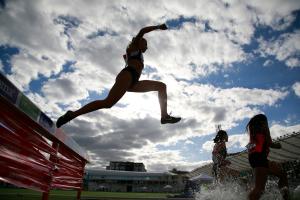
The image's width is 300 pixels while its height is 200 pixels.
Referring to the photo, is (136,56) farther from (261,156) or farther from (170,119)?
(261,156)

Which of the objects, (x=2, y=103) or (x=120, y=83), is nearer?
(x=2, y=103)

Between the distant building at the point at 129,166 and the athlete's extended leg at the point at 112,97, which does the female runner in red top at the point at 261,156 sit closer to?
the athlete's extended leg at the point at 112,97

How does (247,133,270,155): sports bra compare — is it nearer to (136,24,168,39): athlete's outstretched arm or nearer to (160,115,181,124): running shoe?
(160,115,181,124): running shoe

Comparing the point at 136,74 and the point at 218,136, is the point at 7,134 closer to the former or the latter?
the point at 136,74

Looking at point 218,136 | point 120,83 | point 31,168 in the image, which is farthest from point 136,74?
point 218,136

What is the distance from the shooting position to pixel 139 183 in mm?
87312

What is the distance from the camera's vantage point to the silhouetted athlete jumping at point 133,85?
3.67 m

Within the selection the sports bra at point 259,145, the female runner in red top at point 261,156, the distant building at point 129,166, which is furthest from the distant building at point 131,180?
the sports bra at point 259,145

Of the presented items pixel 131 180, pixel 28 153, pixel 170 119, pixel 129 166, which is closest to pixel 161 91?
pixel 170 119

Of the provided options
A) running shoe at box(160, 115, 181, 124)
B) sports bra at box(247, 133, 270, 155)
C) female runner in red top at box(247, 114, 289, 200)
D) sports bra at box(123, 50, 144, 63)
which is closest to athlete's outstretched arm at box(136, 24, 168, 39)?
sports bra at box(123, 50, 144, 63)

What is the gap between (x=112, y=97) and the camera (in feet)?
11.9

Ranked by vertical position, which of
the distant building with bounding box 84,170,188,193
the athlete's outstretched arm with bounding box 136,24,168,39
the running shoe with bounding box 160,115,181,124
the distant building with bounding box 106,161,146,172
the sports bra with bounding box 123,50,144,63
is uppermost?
the distant building with bounding box 106,161,146,172

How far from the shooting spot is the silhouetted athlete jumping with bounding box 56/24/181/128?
3.67m

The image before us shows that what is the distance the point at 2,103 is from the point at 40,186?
1782 millimetres
